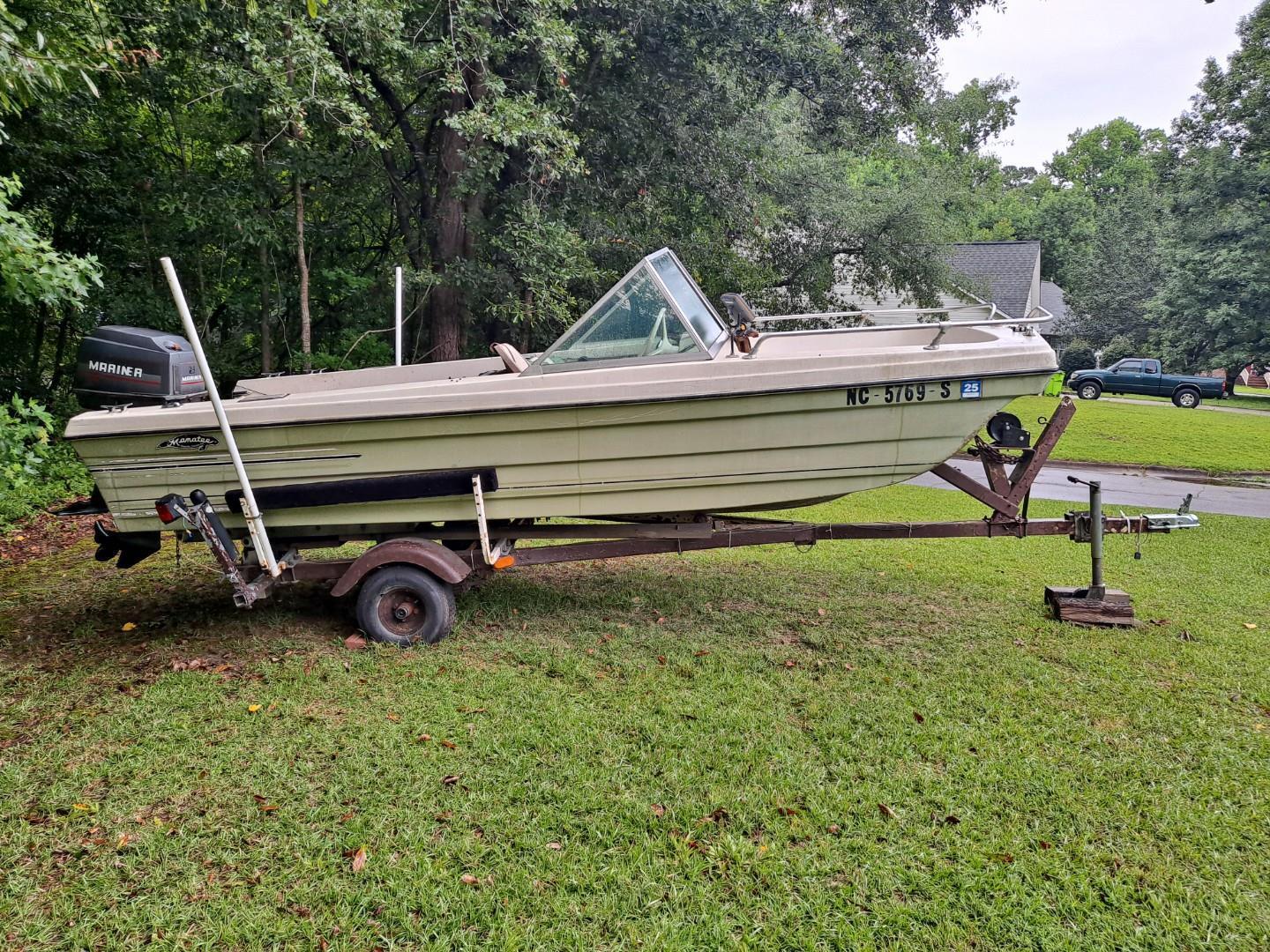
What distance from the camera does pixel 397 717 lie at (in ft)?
10.5

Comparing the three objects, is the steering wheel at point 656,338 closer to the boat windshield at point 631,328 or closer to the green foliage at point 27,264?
the boat windshield at point 631,328

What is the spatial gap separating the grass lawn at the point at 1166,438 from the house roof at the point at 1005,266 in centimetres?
864

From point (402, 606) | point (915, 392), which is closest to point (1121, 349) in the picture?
point (915, 392)

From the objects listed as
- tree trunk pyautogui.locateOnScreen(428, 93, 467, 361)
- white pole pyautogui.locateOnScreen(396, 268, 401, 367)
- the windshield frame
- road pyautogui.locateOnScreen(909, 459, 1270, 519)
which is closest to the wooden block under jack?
the windshield frame

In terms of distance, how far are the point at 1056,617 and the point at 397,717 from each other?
3.70m

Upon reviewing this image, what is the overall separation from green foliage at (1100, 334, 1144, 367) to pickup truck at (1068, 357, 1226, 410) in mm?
7022

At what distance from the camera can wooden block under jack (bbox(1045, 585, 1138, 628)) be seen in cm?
418

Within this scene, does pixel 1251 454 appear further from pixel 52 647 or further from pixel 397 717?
pixel 52 647

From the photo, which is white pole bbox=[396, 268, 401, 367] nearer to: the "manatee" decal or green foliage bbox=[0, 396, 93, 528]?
the "manatee" decal

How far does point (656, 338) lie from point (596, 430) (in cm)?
58

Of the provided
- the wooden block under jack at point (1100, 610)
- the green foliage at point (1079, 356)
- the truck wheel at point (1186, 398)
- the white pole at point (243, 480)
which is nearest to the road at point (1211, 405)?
the truck wheel at point (1186, 398)

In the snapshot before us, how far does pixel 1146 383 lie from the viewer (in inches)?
878

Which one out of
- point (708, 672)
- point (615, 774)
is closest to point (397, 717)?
point (615, 774)

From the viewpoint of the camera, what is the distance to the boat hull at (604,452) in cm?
358
